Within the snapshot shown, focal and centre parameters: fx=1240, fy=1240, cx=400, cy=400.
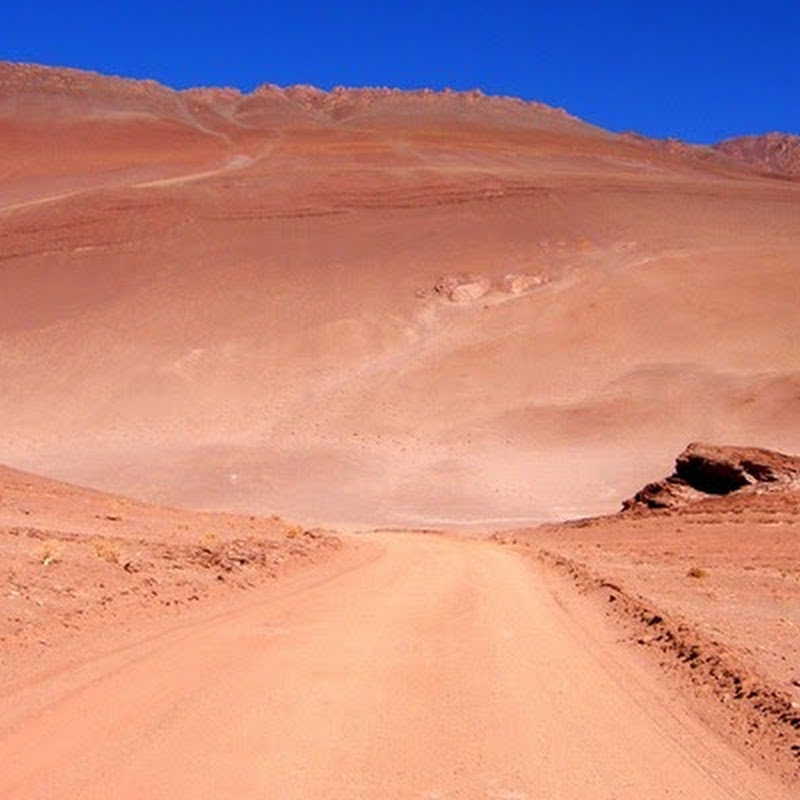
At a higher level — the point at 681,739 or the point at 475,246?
the point at 475,246

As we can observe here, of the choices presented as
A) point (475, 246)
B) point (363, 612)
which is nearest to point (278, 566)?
point (363, 612)

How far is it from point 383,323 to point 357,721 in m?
68.9

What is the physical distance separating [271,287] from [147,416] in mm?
18143

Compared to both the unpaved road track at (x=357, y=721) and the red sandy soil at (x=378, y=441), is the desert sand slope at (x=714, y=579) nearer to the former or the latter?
the red sandy soil at (x=378, y=441)

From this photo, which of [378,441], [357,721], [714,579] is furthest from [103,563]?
[378,441]

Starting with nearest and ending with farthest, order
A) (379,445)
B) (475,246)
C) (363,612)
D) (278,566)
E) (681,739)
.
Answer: (681,739)
(363,612)
(278,566)
(379,445)
(475,246)

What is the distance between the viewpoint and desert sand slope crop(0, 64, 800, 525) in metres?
55.9

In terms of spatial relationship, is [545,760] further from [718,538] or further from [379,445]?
[379,445]

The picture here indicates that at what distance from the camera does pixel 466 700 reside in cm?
782

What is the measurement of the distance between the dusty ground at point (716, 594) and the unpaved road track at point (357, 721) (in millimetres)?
413

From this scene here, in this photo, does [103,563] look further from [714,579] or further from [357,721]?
[714,579]

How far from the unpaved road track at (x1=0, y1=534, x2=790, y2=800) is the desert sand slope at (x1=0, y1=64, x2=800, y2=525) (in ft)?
121

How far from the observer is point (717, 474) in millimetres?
34250

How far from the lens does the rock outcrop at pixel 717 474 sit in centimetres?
3319
